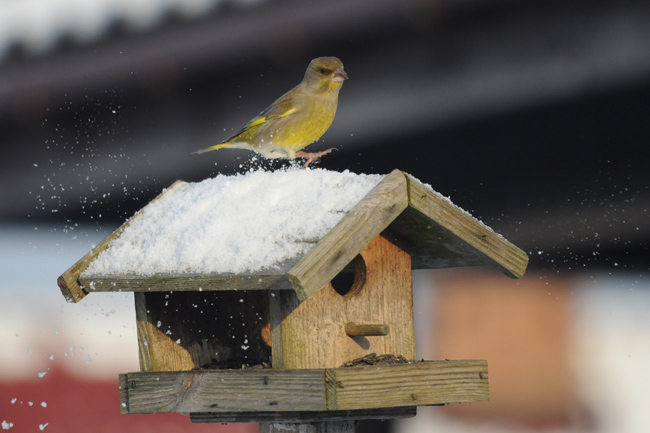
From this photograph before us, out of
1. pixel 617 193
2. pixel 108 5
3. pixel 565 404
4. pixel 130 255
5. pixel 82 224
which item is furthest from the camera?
pixel 82 224

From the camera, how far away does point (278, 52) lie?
4020mm

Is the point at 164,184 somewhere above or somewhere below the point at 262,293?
above

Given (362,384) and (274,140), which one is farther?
(274,140)

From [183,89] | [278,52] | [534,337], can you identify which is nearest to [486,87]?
[278,52]

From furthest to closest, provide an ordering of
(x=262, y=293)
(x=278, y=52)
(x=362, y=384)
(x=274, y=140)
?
1. (x=278, y=52)
2. (x=274, y=140)
3. (x=262, y=293)
4. (x=362, y=384)

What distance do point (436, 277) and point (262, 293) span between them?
2.30 metres

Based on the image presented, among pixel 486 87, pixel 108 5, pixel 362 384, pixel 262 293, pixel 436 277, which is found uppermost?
pixel 108 5

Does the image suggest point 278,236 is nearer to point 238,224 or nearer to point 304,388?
point 238,224

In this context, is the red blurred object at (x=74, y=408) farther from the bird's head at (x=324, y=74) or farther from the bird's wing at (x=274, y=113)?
the bird's head at (x=324, y=74)

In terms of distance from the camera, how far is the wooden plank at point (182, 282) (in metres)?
2.23

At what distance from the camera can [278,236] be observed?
2.35 metres

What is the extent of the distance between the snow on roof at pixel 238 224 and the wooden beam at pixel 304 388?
0.28 metres

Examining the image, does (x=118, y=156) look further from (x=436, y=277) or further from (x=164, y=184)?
(x=436, y=277)

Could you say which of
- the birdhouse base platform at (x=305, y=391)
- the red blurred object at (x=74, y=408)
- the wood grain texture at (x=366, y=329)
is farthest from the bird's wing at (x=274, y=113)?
the red blurred object at (x=74, y=408)
